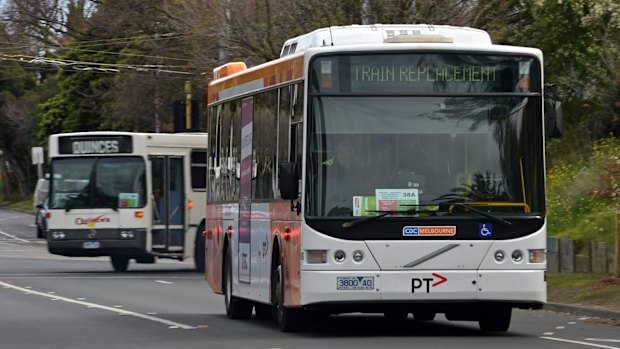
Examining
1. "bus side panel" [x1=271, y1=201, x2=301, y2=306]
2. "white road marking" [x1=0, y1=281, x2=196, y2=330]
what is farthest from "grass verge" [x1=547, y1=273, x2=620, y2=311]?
"white road marking" [x1=0, y1=281, x2=196, y2=330]

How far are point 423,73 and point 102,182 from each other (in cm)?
1823

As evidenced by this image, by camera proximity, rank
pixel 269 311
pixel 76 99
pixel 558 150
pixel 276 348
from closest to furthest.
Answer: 1. pixel 276 348
2. pixel 269 311
3. pixel 558 150
4. pixel 76 99

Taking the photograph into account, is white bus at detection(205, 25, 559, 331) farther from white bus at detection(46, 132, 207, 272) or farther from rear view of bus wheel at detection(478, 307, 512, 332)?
white bus at detection(46, 132, 207, 272)

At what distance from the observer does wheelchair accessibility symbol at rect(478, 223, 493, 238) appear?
15331mm

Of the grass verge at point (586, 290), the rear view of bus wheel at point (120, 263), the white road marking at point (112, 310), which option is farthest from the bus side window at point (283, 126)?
the rear view of bus wheel at point (120, 263)

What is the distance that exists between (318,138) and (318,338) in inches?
78.4

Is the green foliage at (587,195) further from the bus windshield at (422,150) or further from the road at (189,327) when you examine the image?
the bus windshield at (422,150)

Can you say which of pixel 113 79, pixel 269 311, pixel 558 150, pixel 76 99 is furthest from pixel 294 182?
pixel 76 99

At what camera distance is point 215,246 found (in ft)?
68.4

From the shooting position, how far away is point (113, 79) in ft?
202

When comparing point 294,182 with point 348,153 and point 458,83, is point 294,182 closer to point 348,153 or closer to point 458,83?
point 348,153

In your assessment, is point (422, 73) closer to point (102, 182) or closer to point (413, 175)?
point (413, 175)

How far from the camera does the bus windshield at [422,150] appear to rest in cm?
1530

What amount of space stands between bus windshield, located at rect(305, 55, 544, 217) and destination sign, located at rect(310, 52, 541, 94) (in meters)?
0.02
